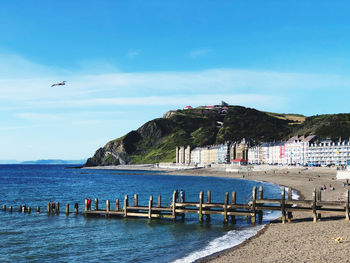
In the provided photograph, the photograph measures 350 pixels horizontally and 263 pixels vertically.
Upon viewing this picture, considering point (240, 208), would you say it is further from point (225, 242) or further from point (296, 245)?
point (296, 245)

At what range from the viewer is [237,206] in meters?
37.3

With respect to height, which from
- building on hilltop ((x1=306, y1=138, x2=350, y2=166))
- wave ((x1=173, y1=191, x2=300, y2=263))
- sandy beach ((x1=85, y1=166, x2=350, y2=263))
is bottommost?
wave ((x1=173, y1=191, x2=300, y2=263))

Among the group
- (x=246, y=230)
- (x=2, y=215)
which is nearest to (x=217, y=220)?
(x=246, y=230)

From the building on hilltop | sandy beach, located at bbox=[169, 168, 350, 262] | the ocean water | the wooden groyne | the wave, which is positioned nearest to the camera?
sandy beach, located at bbox=[169, 168, 350, 262]

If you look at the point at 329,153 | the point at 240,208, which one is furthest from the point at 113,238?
the point at 329,153

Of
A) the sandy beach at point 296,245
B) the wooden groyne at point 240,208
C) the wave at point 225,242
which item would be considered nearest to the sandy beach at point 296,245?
the sandy beach at point 296,245

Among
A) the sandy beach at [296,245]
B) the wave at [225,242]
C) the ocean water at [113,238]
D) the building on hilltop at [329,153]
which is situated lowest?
the ocean water at [113,238]

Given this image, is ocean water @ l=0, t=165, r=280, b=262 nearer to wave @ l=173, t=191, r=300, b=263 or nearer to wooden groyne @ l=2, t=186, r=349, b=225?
wave @ l=173, t=191, r=300, b=263

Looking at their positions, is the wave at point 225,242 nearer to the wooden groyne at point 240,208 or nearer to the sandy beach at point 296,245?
the sandy beach at point 296,245

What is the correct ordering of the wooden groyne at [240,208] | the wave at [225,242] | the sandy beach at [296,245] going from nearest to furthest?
the sandy beach at [296,245] < the wave at [225,242] < the wooden groyne at [240,208]

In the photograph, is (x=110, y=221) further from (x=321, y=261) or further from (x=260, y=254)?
(x=321, y=261)

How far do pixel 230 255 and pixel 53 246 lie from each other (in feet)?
45.0

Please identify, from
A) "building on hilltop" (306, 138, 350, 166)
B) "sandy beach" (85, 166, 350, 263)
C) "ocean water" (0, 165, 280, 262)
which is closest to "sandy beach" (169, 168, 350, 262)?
"sandy beach" (85, 166, 350, 263)

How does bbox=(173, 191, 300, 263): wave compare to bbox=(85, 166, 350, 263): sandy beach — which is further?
bbox=(173, 191, 300, 263): wave
